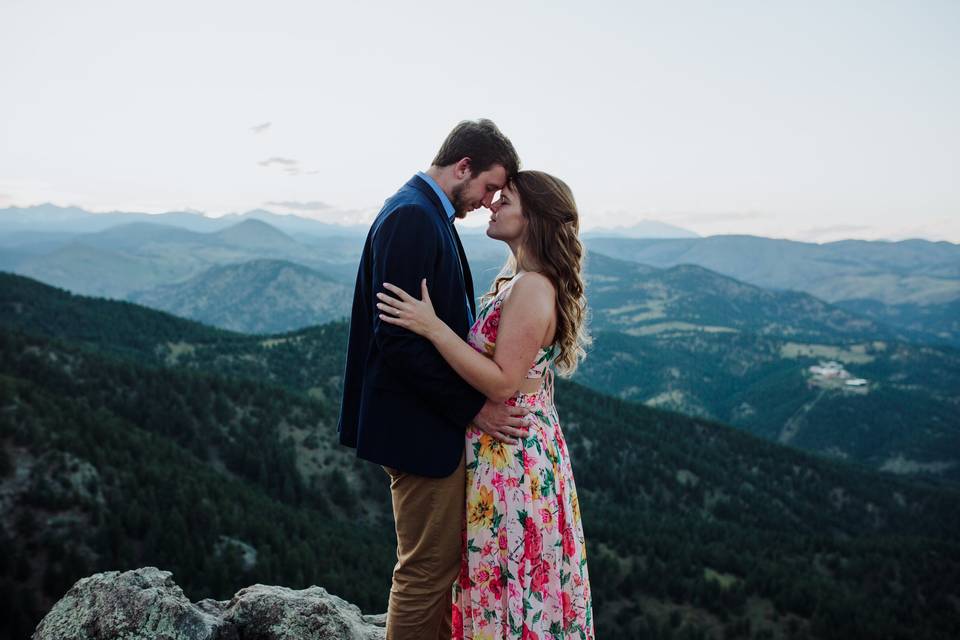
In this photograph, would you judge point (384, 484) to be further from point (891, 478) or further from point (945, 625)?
point (891, 478)

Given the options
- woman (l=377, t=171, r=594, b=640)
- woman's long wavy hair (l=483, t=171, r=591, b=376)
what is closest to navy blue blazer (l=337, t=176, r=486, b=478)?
woman (l=377, t=171, r=594, b=640)

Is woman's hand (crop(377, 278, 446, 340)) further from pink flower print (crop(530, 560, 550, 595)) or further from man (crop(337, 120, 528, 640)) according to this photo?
pink flower print (crop(530, 560, 550, 595))

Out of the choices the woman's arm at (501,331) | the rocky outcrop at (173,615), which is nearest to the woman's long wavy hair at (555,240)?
the woman's arm at (501,331)

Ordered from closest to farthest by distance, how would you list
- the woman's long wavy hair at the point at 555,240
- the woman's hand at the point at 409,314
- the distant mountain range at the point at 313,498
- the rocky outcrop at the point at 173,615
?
the woman's hand at the point at 409,314 → the woman's long wavy hair at the point at 555,240 → the rocky outcrop at the point at 173,615 → the distant mountain range at the point at 313,498

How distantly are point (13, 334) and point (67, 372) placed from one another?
5595 mm

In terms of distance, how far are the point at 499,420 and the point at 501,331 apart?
0.59 m

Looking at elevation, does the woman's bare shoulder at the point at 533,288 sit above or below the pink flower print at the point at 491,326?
above

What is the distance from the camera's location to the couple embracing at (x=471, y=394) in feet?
12.4

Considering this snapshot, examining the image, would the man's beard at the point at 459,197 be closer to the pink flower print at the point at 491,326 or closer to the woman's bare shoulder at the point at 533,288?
the woman's bare shoulder at the point at 533,288

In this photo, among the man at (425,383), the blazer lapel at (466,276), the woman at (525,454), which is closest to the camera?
the man at (425,383)

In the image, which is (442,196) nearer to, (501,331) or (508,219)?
(508,219)

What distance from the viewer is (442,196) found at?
13.4 feet

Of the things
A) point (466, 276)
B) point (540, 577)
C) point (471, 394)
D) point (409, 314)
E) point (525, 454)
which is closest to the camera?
point (409, 314)

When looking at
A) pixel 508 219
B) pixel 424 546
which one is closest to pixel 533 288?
pixel 508 219
